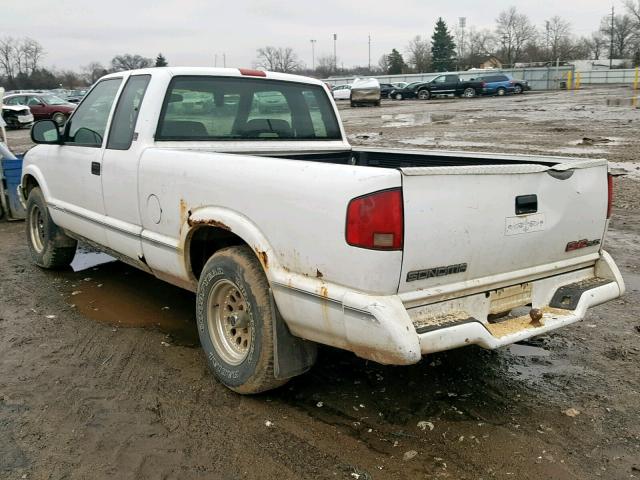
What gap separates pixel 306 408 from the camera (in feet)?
11.6

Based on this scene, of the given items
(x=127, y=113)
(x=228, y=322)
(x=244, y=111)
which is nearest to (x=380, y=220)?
(x=228, y=322)

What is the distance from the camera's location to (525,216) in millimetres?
3186

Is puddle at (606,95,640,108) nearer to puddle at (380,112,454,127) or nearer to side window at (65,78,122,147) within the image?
puddle at (380,112,454,127)

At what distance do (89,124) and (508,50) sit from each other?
10938cm

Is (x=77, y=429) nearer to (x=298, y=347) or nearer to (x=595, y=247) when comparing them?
(x=298, y=347)

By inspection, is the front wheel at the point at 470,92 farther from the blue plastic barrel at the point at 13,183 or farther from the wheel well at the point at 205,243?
the wheel well at the point at 205,243

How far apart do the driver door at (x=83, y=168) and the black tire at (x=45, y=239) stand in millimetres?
288

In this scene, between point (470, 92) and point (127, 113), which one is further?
point (470, 92)

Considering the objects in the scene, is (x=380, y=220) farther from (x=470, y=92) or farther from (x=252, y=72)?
(x=470, y=92)

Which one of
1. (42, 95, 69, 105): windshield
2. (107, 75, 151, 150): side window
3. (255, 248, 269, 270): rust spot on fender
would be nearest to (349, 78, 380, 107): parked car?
(42, 95, 69, 105): windshield

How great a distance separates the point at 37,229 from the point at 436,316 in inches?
200

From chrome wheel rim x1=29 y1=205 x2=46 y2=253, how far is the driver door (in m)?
0.67

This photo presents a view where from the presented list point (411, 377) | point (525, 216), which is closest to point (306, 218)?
point (525, 216)

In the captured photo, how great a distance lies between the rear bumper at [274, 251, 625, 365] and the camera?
109 inches
